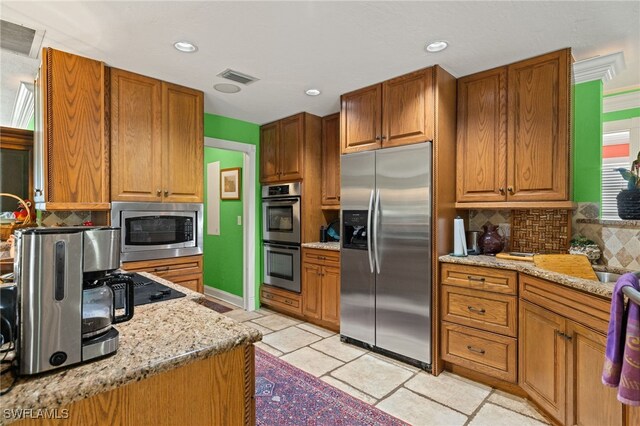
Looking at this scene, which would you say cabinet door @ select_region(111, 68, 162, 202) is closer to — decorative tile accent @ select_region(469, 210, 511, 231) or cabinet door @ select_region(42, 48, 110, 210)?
cabinet door @ select_region(42, 48, 110, 210)

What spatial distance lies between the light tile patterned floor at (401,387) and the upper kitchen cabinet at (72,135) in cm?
203

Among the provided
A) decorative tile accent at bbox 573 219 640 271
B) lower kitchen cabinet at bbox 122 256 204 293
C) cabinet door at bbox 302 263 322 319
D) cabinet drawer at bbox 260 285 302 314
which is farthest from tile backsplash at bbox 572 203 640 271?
lower kitchen cabinet at bbox 122 256 204 293

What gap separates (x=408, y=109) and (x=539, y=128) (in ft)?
3.20

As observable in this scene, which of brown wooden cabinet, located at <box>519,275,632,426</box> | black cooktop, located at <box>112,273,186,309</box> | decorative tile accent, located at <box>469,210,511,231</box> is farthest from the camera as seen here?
decorative tile accent, located at <box>469,210,511,231</box>

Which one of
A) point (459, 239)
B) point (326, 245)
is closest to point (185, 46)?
point (326, 245)

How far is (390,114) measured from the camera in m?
2.86

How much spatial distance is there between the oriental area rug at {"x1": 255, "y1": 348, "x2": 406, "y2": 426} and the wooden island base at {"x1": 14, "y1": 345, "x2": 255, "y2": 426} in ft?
3.79

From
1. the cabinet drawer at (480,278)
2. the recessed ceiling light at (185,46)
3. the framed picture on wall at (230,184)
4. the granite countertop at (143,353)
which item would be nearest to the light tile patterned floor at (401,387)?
the cabinet drawer at (480,278)

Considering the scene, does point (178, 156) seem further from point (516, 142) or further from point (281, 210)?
point (516, 142)

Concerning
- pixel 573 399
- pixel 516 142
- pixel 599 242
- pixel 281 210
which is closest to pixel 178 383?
pixel 573 399

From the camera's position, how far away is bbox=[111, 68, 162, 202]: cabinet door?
2.61m

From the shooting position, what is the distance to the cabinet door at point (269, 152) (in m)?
4.17

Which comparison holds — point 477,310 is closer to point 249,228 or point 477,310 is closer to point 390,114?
point 390,114

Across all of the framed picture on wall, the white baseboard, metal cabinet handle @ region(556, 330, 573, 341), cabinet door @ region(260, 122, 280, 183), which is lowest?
the white baseboard
